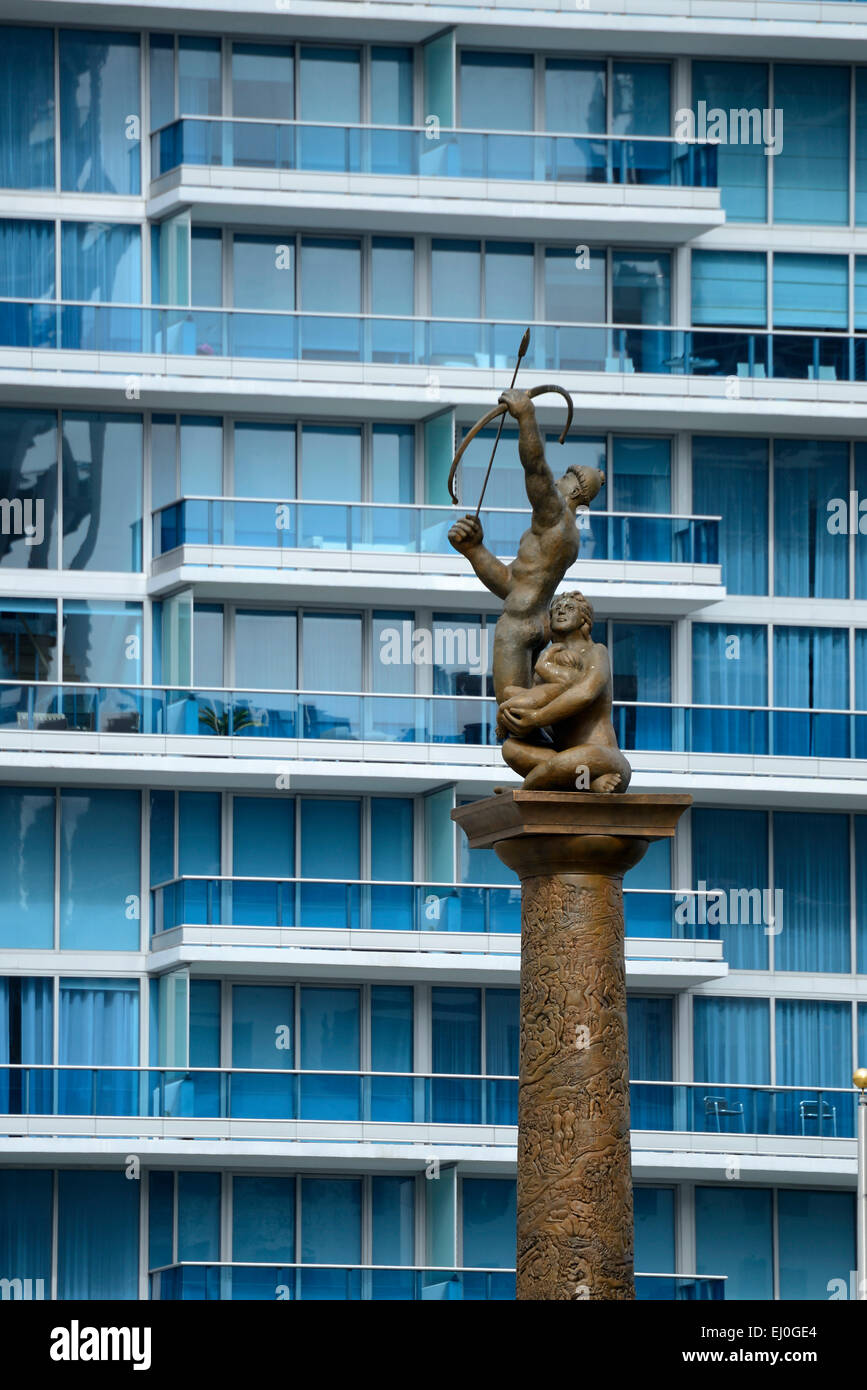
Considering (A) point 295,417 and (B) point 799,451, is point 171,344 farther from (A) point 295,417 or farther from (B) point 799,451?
(B) point 799,451

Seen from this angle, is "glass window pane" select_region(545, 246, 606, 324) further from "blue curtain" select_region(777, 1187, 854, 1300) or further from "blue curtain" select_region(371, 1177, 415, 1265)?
"blue curtain" select_region(777, 1187, 854, 1300)

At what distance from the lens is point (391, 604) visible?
50594 mm

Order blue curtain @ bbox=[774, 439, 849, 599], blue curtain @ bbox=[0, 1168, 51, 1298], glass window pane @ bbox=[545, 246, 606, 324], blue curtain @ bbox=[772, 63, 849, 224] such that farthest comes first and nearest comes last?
blue curtain @ bbox=[772, 63, 849, 224] → glass window pane @ bbox=[545, 246, 606, 324] → blue curtain @ bbox=[774, 439, 849, 599] → blue curtain @ bbox=[0, 1168, 51, 1298]

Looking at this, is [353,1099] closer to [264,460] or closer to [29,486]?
[264,460]

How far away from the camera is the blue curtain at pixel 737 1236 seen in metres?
50.1

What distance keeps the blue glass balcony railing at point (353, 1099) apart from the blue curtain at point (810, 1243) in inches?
50.2

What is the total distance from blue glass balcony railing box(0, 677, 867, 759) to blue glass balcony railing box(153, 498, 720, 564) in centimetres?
226

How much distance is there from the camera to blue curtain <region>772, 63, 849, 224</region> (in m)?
52.6

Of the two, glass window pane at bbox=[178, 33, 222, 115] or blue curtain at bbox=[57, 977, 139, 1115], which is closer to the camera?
blue curtain at bbox=[57, 977, 139, 1115]

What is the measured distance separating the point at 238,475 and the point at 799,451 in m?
8.88

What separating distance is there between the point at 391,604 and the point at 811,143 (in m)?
10.1

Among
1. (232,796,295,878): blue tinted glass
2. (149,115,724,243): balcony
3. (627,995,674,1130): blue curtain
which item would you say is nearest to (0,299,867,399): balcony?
(149,115,724,243): balcony

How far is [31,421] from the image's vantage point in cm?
5050
